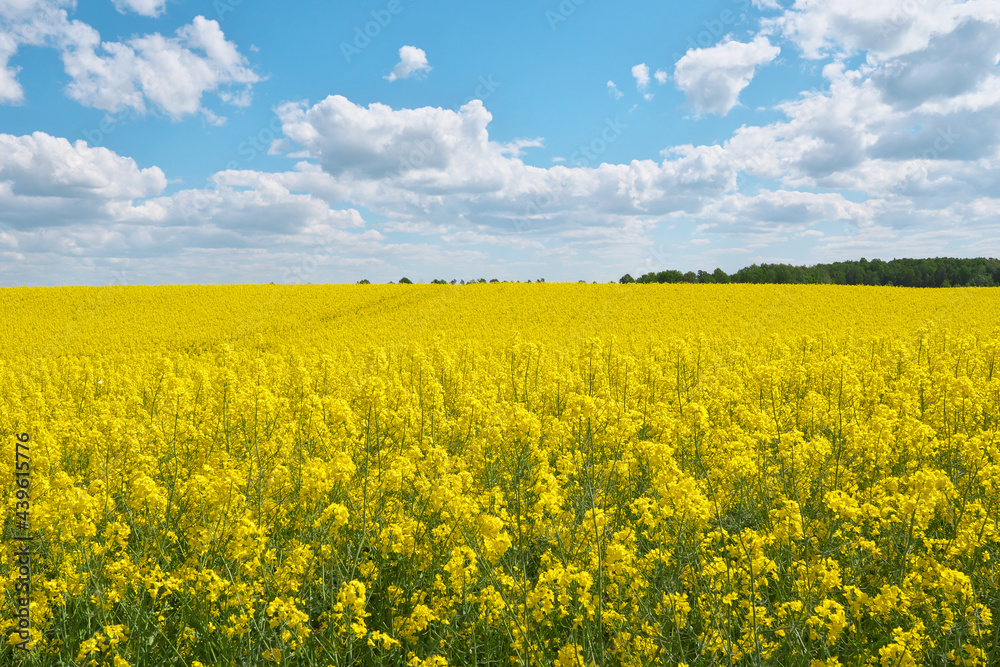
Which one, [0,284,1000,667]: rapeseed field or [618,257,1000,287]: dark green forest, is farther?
[618,257,1000,287]: dark green forest

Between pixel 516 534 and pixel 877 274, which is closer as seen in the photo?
pixel 516 534

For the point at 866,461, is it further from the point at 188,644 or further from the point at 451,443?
the point at 188,644

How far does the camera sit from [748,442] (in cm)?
539

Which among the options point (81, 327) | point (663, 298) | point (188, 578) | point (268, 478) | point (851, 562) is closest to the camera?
point (188, 578)

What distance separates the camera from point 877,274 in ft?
261

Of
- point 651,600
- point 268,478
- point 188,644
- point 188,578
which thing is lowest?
point 188,644

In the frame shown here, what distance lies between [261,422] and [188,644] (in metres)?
2.84

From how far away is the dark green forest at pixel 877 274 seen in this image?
2736 inches

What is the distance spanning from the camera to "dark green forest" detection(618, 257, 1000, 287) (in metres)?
69.5

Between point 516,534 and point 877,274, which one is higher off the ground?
point 877,274

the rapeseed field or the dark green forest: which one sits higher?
the dark green forest

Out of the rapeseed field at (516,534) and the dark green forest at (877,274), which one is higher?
the dark green forest at (877,274)

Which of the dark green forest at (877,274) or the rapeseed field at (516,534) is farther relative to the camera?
the dark green forest at (877,274)

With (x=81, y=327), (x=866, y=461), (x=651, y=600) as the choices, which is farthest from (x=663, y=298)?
(x=81, y=327)
